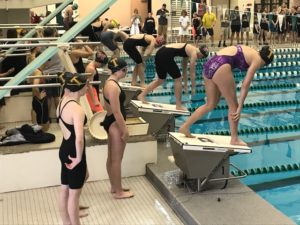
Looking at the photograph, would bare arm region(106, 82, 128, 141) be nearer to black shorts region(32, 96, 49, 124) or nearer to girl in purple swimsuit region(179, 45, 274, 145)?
Result: girl in purple swimsuit region(179, 45, 274, 145)

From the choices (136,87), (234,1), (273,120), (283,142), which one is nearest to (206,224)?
(283,142)

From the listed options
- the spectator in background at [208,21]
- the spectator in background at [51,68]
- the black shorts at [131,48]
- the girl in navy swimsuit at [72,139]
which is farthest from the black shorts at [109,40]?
the spectator in background at [208,21]

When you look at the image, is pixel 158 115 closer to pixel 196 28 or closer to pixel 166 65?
pixel 166 65

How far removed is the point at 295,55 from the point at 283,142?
8.65m

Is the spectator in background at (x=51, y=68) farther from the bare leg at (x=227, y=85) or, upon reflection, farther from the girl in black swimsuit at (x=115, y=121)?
the bare leg at (x=227, y=85)

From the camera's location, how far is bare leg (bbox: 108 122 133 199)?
3.68 meters

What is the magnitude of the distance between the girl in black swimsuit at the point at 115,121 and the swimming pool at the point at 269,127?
1544mm

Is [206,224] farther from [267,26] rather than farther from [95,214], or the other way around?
[267,26]

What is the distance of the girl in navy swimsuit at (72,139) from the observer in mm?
2816

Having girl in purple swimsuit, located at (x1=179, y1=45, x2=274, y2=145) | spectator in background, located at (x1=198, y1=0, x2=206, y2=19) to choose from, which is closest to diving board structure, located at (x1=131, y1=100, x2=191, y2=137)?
Answer: girl in purple swimsuit, located at (x1=179, y1=45, x2=274, y2=145)

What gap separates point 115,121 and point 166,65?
2339 mm

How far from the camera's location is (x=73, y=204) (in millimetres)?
2967

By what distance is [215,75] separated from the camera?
382cm

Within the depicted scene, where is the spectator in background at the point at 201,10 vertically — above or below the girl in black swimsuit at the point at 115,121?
above
